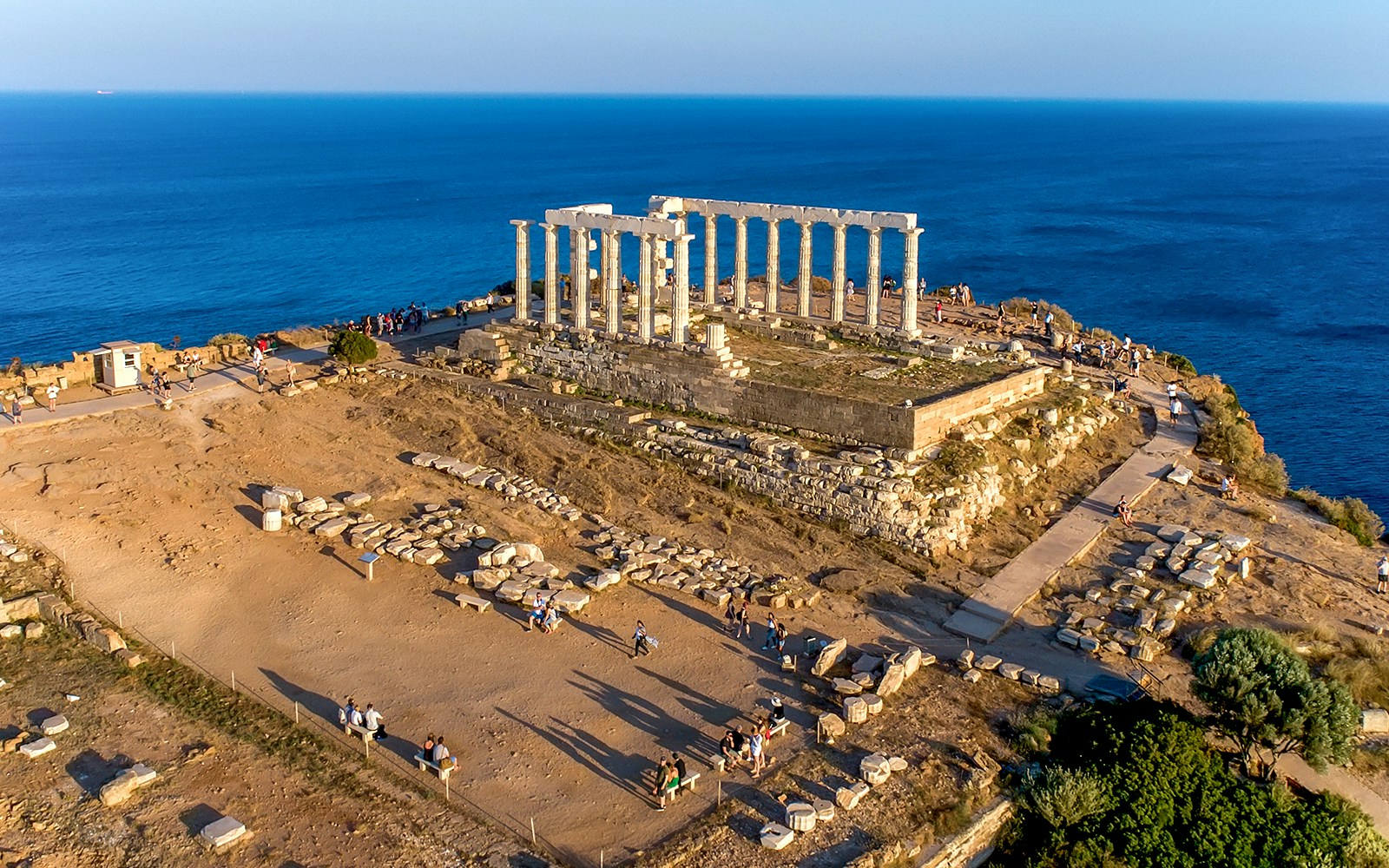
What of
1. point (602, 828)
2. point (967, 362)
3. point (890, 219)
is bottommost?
point (602, 828)

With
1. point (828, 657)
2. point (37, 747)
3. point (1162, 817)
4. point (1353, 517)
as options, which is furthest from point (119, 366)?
point (1353, 517)

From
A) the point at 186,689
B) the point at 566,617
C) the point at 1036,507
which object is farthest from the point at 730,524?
the point at 186,689

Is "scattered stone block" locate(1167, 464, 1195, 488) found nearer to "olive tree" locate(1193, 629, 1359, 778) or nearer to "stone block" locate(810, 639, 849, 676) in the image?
"olive tree" locate(1193, 629, 1359, 778)

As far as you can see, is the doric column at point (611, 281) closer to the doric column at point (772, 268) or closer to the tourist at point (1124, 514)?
the doric column at point (772, 268)

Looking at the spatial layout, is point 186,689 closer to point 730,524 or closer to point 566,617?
point 566,617

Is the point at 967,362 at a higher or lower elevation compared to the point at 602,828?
higher

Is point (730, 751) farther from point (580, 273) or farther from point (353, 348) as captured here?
point (353, 348)

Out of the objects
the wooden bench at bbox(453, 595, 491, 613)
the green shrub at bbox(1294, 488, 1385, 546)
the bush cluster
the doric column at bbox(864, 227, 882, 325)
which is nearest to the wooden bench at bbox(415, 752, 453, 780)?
the wooden bench at bbox(453, 595, 491, 613)

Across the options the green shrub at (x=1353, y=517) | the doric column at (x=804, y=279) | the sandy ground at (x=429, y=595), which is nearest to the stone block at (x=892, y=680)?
the sandy ground at (x=429, y=595)
